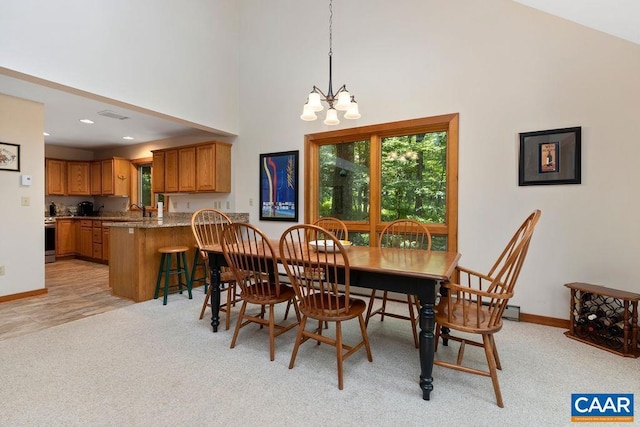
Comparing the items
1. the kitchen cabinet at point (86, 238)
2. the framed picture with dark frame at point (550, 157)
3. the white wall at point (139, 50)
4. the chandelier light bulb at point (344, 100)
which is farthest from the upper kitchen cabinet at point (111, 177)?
the framed picture with dark frame at point (550, 157)

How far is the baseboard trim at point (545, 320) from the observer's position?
2.81 m

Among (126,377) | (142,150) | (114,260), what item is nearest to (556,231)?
(126,377)

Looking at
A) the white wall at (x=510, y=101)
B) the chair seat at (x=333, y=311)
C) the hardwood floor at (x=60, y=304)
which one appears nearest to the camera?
the chair seat at (x=333, y=311)

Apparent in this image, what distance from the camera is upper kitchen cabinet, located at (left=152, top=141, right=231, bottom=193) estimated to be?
478 centimetres

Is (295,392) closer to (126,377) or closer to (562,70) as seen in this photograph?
(126,377)

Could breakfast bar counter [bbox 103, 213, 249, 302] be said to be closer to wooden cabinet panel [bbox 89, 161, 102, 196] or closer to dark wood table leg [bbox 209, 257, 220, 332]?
dark wood table leg [bbox 209, 257, 220, 332]

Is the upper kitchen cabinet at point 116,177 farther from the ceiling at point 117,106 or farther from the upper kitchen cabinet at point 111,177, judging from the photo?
the ceiling at point 117,106

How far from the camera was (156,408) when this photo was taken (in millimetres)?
1681

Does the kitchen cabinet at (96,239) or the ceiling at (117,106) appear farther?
the kitchen cabinet at (96,239)

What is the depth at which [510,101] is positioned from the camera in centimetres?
297

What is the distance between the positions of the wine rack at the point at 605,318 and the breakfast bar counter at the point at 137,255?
13.9 feet

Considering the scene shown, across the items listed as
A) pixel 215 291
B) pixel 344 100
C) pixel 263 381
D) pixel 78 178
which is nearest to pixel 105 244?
pixel 78 178

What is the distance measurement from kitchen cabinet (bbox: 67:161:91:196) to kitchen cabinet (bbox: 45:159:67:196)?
82mm

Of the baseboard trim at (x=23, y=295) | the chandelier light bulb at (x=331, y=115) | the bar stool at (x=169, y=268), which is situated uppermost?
the chandelier light bulb at (x=331, y=115)
